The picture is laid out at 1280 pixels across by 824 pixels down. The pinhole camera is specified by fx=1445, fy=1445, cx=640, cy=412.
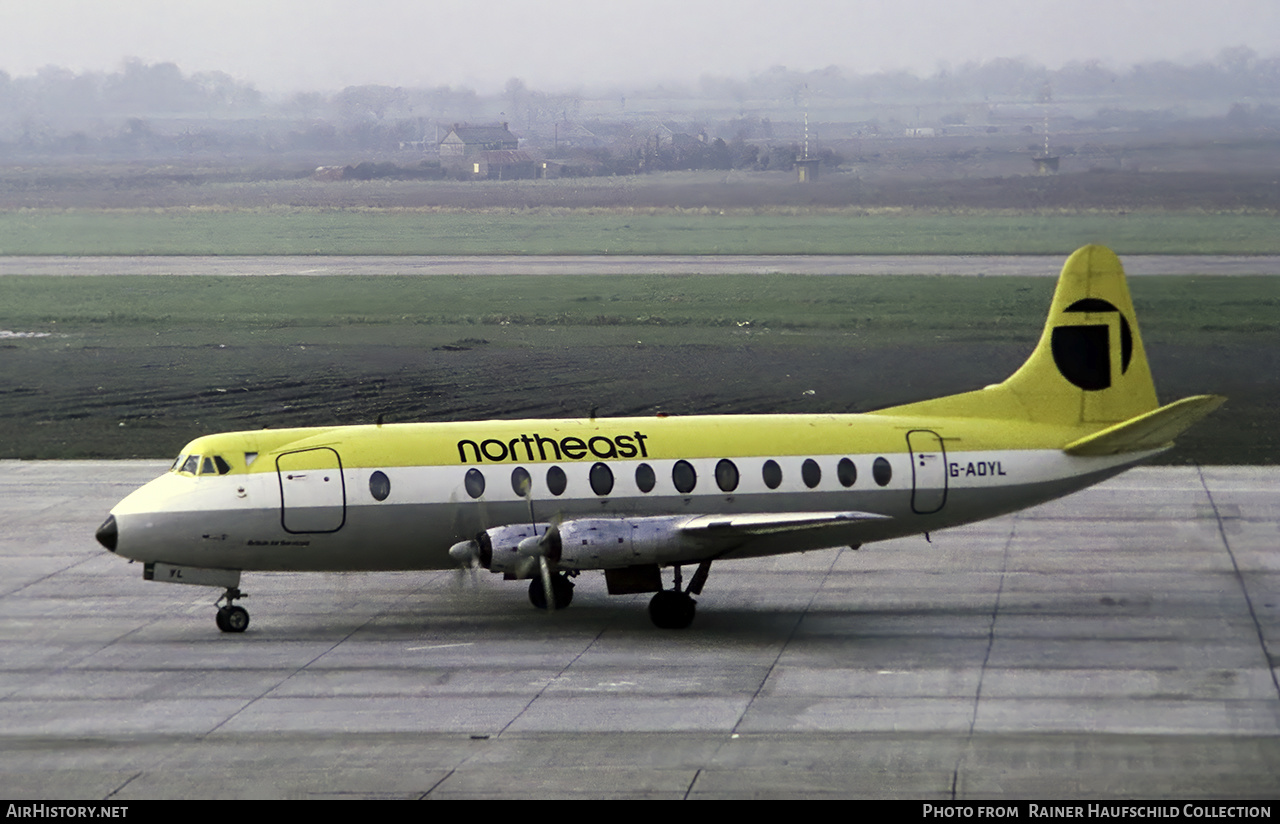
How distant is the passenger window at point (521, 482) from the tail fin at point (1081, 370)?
23.7ft

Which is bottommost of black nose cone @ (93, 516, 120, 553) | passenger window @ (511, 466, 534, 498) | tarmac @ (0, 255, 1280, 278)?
tarmac @ (0, 255, 1280, 278)

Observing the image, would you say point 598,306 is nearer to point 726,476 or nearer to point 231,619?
point 726,476

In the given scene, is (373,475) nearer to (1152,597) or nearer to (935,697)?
(935,697)

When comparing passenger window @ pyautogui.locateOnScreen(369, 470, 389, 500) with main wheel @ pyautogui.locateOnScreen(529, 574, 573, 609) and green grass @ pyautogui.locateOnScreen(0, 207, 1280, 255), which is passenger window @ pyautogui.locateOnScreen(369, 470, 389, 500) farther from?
green grass @ pyautogui.locateOnScreen(0, 207, 1280, 255)

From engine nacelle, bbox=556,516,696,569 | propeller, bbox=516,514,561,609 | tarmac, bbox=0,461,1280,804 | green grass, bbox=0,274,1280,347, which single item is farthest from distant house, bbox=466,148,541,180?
propeller, bbox=516,514,561,609

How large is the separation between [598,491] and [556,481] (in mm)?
798

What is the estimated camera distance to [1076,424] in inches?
1135

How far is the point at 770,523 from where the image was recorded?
25453 millimetres

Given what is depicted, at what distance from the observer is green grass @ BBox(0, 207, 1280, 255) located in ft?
253

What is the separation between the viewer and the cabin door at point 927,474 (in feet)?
90.3

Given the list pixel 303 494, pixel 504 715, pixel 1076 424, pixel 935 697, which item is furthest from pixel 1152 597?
pixel 303 494

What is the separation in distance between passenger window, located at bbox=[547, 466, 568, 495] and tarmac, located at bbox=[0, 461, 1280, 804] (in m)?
2.17
